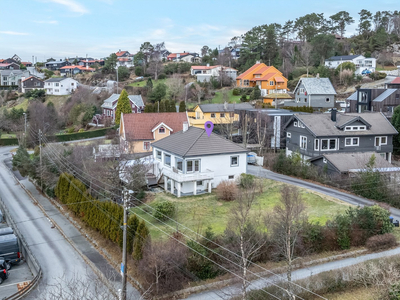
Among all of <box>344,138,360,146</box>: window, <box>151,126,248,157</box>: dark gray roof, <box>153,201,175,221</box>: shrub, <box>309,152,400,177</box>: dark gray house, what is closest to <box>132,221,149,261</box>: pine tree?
<box>153,201,175,221</box>: shrub

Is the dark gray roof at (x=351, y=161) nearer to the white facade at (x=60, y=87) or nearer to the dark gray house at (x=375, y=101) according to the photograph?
the dark gray house at (x=375, y=101)

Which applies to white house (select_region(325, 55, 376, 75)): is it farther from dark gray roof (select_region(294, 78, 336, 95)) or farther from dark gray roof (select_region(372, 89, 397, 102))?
dark gray roof (select_region(372, 89, 397, 102))

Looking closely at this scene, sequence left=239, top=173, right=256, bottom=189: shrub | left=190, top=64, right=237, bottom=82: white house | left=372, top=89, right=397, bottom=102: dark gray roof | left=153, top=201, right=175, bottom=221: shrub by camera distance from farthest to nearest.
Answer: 1. left=190, top=64, right=237, bottom=82: white house
2. left=372, top=89, right=397, bottom=102: dark gray roof
3. left=239, top=173, right=256, bottom=189: shrub
4. left=153, top=201, right=175, bottom=221: shrub

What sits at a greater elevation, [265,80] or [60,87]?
[265,80]

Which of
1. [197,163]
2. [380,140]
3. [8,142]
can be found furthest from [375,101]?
[8,142]

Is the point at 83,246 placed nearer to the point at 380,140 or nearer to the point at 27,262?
the point at 27,262

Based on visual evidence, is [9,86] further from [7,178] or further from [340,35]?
[340,35]
